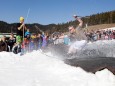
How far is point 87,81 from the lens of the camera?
834 centimetres

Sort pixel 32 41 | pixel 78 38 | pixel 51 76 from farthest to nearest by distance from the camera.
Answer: pixel 32 41 → pixel 78 38 → pixel 51 76

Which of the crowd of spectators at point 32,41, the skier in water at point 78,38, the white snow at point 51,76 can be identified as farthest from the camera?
the crowd of spectators at point 32,41

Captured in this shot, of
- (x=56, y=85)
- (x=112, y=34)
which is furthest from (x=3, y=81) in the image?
(x=112, y=34)

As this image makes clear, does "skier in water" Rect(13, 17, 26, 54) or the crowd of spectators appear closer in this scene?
"skier in water" Rect(13, 17, 26, 54)

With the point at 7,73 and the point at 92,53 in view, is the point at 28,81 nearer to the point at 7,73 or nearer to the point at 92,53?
the point at 7,73

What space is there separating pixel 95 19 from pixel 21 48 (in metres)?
142

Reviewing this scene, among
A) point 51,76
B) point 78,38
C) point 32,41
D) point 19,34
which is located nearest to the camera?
point 51,76

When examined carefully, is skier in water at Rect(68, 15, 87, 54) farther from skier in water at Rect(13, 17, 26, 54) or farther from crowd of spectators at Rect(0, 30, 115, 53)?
skier in water at Rect(13, 17, 26, 54)

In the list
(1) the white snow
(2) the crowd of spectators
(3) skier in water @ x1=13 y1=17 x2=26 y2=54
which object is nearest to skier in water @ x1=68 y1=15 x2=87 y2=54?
(2) the crowd of spectators

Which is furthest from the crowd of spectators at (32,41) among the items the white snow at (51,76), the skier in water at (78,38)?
the white snow at (51,76)

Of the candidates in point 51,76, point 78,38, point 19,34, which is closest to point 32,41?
point 19,34

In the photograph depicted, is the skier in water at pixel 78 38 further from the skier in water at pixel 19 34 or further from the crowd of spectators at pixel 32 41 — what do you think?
the skier in water at pixel 19 34

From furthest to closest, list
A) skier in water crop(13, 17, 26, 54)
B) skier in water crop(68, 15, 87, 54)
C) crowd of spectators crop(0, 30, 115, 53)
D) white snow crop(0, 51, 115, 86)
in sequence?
crowd of spectators crop(0, 30, 115, 53) < skier in water crop(13, 17, 26, 54) < skier in water crop(68, 15, 87, 54) < white snow crop(0, 51, 115, 86)

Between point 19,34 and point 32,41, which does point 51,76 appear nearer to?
point 19,34
